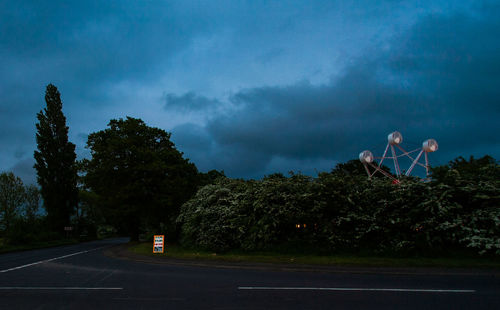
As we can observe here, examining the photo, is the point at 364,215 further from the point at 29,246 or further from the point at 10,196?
the point at 10,196

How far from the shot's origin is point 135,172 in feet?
91.8

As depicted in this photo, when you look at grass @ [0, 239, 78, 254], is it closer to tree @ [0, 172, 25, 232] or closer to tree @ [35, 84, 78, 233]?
tree @ [35, 84, 78, 233]

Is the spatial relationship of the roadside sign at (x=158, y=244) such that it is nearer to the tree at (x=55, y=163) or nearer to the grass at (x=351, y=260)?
the grass at (x=351, y=260)

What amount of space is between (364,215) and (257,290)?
7883mm

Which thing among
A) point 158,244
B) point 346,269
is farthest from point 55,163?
point 346,269

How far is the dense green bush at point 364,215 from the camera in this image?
12.6 m

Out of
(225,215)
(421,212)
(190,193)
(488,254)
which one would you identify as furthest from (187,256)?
(190,193)

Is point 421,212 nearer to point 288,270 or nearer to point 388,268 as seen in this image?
point 388,268

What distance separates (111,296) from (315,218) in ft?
31.0

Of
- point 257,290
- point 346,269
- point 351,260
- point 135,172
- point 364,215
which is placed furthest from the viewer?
point 135,172

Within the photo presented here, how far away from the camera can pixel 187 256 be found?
14.8m

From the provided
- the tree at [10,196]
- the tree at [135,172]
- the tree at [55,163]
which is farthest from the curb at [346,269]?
the tree at [10,196]

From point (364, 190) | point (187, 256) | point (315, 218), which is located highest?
point (364, 190)

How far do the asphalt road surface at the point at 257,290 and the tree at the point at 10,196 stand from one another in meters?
36.6
